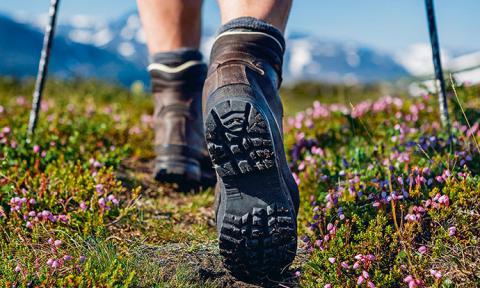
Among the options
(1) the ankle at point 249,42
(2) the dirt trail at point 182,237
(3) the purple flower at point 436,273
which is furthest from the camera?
(1) the ankle at point 249,42

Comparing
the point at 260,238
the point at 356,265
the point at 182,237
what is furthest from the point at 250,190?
the point at 182,237

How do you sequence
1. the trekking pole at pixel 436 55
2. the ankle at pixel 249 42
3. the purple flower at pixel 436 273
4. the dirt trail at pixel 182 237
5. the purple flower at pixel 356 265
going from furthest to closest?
the trekking pole at pixel 436 55
the ankle at pixel 249 42
the dirt trail at pixel 182 237
the purple flower at pixel 356 265
the purple flower at pixel 436 273

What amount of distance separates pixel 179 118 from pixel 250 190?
1.62m

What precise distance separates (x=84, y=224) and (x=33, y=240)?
32 cm

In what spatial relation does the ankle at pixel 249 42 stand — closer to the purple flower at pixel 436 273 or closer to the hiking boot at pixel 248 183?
the hiking boot at pixel 248 183

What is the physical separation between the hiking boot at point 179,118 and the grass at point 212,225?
0.21 meters

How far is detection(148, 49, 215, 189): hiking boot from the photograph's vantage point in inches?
146

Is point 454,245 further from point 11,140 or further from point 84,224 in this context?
point 11,140

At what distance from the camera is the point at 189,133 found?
3.77 metres

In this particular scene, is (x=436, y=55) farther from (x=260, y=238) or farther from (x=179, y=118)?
(x=260, y=238)

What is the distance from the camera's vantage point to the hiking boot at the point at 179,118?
12.2 feet

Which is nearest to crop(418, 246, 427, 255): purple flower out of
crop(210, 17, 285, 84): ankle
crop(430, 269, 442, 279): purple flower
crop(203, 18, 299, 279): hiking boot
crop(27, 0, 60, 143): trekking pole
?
crop(430, 269, 442, 279): purple flower

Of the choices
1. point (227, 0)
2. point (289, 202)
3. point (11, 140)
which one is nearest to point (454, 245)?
point (289, 202)

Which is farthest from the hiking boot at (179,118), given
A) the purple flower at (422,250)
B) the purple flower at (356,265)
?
the purple flower at (422,250)
